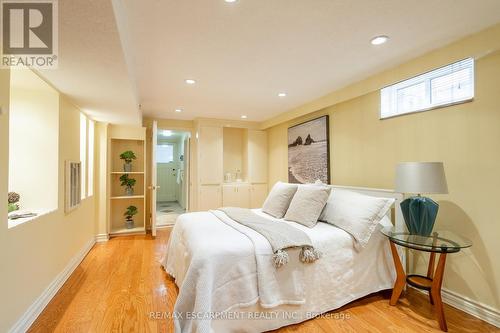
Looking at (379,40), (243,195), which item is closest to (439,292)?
(379,40)

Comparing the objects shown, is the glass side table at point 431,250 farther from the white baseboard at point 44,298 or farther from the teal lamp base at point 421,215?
the white baseboard at point 44,298

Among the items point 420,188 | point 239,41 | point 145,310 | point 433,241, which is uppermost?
point 239,41

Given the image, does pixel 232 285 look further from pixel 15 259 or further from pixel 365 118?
pixel 365 118

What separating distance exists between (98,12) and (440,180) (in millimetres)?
2631

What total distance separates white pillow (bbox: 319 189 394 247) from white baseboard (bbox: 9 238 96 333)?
2.69m

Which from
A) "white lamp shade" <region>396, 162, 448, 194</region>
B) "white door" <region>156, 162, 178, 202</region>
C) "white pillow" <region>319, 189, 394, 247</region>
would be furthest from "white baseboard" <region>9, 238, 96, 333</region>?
"white door" <region>156, 162, 178, 202</region>

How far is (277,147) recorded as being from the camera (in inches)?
200

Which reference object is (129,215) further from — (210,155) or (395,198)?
(395,198)

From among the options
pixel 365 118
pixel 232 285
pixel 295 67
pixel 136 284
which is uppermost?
pixel 295 67

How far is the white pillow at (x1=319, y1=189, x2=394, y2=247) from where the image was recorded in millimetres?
2166

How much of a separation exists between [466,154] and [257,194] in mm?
3782

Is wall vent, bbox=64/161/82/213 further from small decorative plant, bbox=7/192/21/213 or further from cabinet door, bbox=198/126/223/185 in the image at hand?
cabinet door, bbox=198/126/223/185

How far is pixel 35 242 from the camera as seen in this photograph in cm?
201

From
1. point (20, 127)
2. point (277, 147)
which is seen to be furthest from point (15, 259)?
point (277, 147)
